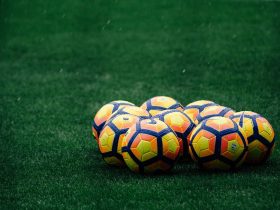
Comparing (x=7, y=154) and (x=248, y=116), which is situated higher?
(x=248, y=116)

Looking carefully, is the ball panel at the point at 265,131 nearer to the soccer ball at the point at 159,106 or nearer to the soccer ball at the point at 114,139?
the soccer ball at the point at 159,106

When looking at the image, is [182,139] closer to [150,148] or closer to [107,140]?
[150,148]

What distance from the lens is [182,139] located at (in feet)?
28.1

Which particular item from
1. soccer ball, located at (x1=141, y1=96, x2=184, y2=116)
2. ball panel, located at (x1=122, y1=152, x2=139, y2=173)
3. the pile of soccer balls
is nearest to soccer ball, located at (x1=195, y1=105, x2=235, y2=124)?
the pile of soccer balls

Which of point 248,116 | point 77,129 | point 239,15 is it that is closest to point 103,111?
point 77,129

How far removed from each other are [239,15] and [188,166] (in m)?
10.2

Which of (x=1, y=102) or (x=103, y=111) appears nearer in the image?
(x=103, y=111)

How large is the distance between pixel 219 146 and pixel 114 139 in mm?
1453

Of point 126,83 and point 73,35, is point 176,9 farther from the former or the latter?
point 126,83

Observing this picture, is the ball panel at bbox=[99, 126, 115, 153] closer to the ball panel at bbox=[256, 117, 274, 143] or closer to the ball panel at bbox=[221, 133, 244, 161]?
the ball panel at bbox=[221, 133, 244, 161]

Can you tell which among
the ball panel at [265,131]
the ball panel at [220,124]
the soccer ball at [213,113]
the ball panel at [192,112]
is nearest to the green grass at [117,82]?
the ball panel at [265,131]

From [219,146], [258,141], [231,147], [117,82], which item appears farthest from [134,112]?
[117,82]

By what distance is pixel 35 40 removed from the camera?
17.1 metres

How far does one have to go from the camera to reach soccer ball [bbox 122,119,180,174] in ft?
25.9
